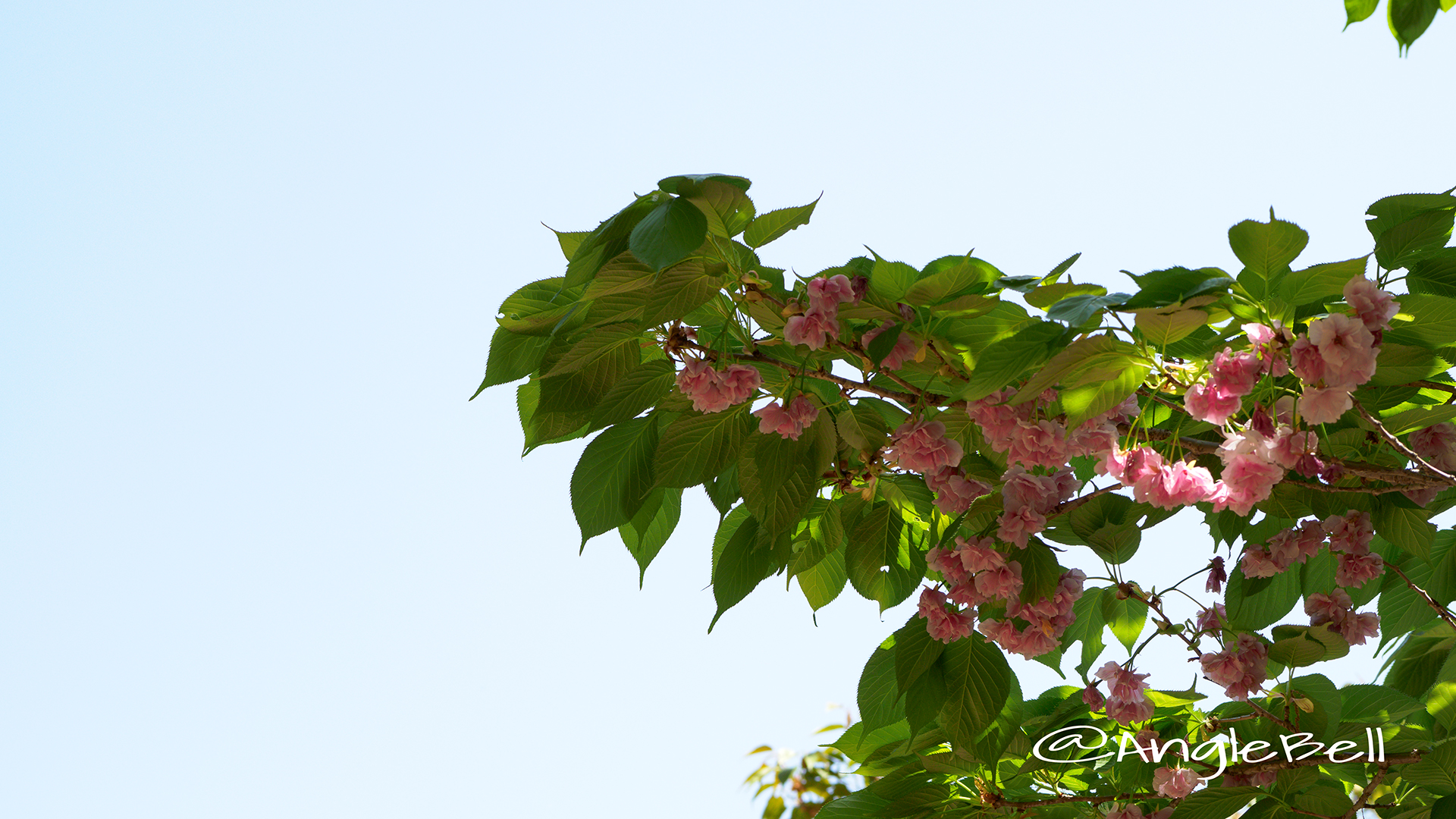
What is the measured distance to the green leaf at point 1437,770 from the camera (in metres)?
1.55

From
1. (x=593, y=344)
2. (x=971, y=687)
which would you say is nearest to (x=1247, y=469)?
(x=971, y=687)

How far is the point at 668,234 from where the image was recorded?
112cm

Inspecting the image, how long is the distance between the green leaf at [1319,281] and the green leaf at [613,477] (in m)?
0.85

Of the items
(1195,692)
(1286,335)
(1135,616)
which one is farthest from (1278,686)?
(1286,335)

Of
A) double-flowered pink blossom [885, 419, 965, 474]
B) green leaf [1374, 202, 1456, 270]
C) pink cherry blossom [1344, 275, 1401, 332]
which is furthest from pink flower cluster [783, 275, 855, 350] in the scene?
green leaf [1374, 202, 1456, 270]

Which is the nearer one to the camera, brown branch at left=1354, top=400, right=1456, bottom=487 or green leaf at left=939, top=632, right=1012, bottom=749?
brown branch at left=1354, top=400, right=1456, bottom=487

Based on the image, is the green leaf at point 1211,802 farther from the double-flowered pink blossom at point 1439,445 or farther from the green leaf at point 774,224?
the green leaf at point 774,224

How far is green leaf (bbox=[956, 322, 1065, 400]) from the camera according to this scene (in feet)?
3.72

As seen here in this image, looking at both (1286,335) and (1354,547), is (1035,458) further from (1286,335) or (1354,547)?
(1354,547)

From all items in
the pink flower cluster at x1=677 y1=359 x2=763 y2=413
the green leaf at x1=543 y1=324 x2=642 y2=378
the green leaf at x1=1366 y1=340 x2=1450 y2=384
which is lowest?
the green leaf at x1=1366 y1=340 x2=1450 y2=384

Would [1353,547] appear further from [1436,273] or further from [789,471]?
[789,471]

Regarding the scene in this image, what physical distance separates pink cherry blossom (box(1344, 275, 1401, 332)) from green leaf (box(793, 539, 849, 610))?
0.92 meters

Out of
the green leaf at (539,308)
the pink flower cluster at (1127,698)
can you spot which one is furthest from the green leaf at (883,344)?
the pink flower cluster at (1127,698)

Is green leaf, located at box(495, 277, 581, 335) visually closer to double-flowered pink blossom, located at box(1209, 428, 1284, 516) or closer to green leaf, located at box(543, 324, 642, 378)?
green leaf, located at box(543, 324, 642, 378)
